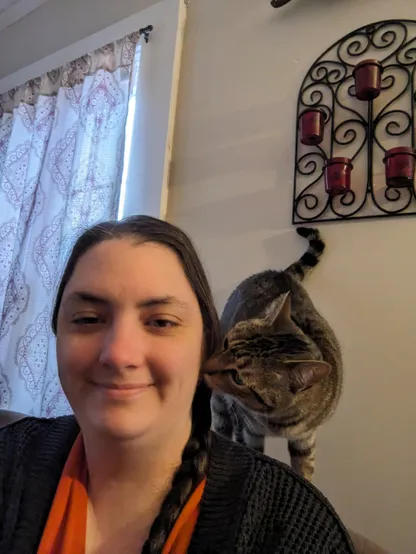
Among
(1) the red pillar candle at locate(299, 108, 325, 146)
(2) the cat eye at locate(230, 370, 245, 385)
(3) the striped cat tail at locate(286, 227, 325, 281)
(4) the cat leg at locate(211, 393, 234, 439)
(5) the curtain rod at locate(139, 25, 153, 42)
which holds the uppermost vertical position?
(5) the curtain rod at locate(139, 25, 153, 42)

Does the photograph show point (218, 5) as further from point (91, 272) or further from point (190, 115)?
point (91, 272)

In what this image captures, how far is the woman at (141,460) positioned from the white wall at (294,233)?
0.66 metres

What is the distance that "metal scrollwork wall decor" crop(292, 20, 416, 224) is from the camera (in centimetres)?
126

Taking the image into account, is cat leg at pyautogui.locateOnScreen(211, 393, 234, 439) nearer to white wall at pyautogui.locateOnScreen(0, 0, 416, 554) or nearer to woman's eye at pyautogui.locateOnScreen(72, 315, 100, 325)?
white wall at pyautogui.locateOnScreen(0, 0, 416, 554)

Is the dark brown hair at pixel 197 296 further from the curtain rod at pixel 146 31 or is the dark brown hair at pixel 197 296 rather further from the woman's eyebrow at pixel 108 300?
the curtain rod at pixel 146 31

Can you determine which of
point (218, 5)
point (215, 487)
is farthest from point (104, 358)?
point (218, 5)

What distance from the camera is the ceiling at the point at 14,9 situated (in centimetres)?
231

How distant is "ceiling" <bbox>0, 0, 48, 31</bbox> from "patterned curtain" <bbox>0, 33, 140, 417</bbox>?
0.44 m

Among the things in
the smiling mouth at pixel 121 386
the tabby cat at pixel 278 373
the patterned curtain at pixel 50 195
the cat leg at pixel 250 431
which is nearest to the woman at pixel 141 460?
the smiling mouth at pixel 121 386

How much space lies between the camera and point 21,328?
1.93m

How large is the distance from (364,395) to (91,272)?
89cm

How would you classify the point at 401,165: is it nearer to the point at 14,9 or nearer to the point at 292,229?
the point at 292,229

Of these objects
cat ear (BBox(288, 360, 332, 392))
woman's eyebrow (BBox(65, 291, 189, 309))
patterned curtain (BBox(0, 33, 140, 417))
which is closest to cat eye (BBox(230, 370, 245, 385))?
cat ear (BBox(288, 360, 332, 392))

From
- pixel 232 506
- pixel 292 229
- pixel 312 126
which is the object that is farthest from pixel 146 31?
pixel 232 506
